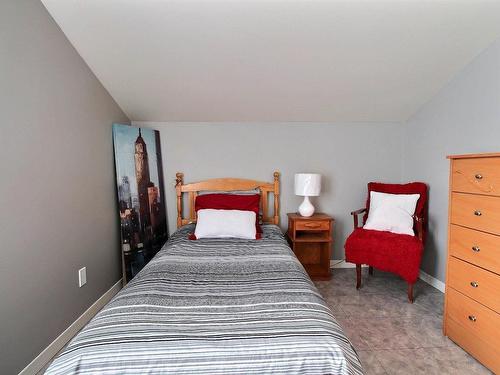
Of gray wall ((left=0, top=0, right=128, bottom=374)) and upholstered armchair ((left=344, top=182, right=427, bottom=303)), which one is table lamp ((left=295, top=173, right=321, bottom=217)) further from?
gray wall ((left=0, top=0, right=128, bottom=374))

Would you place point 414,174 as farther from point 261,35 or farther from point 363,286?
point 261,35

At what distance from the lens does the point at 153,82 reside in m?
2.91

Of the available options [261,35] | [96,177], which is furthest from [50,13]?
[261,35]

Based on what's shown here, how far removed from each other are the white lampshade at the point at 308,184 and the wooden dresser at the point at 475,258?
1.35 m

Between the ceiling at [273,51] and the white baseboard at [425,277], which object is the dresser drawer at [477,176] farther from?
Answer: the white baseboard at [425,277]

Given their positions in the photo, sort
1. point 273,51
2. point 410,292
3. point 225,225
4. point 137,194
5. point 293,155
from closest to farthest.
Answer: point 273,51 → point 410,292 → point 225,225 → point 137,194 → point 293,155

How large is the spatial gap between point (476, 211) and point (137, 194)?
2768 mm

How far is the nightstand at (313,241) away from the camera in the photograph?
3.31 meters

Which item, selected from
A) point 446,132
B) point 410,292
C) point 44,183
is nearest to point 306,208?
point 410,292

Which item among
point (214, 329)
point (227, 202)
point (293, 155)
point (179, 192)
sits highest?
point (293, 155)

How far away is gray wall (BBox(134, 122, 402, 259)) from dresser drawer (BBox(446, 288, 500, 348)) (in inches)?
64.5

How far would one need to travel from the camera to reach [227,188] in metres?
3.56

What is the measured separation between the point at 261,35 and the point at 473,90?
1830 mm

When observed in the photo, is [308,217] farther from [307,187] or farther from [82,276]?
[82,276]
